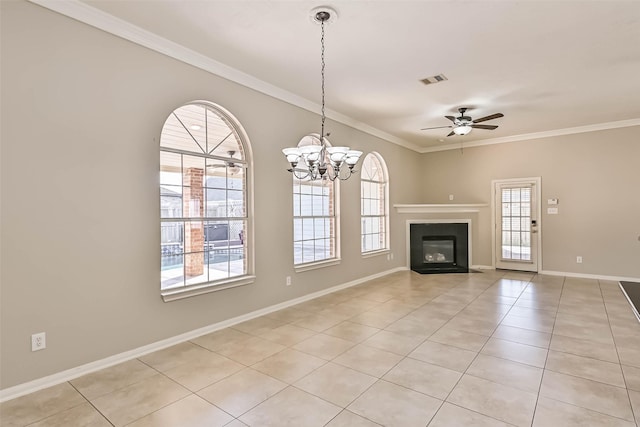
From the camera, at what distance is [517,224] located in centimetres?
704

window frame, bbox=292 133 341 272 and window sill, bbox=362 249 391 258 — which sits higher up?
window frame, bbox=292 133 341 272

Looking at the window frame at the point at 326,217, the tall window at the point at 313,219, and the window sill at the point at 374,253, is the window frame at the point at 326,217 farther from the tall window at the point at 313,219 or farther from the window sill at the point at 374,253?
the window sill at the point at 374,253

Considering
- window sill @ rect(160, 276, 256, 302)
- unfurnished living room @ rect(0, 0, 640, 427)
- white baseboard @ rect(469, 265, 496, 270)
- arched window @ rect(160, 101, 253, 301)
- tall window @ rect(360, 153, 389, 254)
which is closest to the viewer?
unfurnished living room @ rect(0, 0, 640, 427)

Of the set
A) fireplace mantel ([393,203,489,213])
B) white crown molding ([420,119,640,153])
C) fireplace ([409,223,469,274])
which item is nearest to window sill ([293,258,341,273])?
fireplace mantel ([393,203,489,213])

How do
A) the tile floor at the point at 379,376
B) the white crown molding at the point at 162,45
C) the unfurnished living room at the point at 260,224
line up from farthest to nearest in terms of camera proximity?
the white crown molding at the point at 162,45 < the unfurnished living room at the point at 260,224 < the tile floor at the point at 379,376

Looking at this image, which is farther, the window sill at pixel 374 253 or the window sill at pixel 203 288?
the window sill at pixel 374 253

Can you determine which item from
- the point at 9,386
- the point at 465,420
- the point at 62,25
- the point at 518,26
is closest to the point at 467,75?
the point at 518,26

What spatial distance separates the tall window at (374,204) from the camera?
6.42 m

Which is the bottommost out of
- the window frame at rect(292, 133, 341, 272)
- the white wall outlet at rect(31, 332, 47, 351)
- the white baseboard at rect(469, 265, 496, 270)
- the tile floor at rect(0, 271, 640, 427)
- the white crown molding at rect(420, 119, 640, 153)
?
the tile floor at rect(0, 271, 640, 427)

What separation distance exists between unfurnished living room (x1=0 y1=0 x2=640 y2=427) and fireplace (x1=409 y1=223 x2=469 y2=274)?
66.1 inches

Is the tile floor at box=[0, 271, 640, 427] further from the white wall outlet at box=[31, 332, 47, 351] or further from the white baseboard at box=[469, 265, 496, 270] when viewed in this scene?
the white baseboard at box=[469, 265, 496, 270]

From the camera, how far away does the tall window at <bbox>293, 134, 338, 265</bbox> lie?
15.9 ft

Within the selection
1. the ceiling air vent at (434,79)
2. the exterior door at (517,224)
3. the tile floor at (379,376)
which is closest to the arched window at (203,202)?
the tile floor at (379,376)

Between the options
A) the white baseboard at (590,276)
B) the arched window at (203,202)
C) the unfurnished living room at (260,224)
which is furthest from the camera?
the white baseboard at (590,276)
